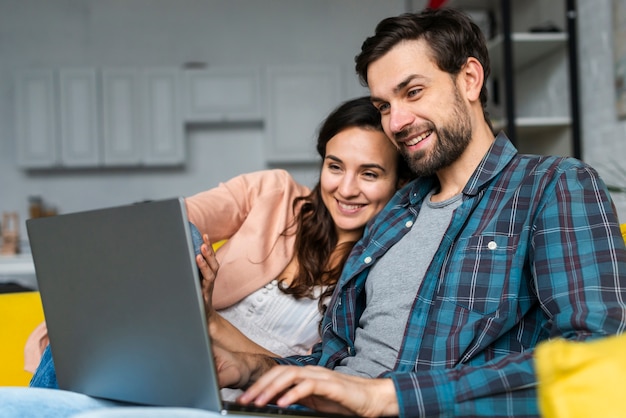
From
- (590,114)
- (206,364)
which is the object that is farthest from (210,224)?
(590,114)

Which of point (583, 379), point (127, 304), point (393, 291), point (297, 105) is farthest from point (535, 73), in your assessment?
point (583, 379)

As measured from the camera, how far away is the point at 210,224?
5.70 ft

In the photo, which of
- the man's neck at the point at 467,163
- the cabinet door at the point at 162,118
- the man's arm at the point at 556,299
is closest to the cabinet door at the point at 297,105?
the cabinet door at the point at 162,118

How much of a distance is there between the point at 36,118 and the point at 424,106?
387 cm

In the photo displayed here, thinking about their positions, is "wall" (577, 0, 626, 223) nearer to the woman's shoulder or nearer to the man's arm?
the woman's shoulder

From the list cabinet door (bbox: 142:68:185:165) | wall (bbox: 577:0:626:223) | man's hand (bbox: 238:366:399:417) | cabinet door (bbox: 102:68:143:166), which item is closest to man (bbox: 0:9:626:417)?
man's hand (bbox: 238:366:399:417)

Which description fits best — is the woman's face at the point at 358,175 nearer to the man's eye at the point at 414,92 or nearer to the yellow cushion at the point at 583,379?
the man's eye at the point at 414,92

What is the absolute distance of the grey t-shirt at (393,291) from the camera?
131 cm

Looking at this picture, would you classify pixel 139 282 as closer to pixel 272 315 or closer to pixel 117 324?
pixel 117 324

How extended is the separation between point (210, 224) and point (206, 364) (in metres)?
0.94

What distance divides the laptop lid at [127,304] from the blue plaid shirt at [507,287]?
0.33 metres

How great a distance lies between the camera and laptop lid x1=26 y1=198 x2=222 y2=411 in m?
0.83

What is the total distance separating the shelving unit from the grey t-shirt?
1892 millimetres

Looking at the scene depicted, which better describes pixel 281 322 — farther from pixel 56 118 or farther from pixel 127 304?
pixel 56 118
